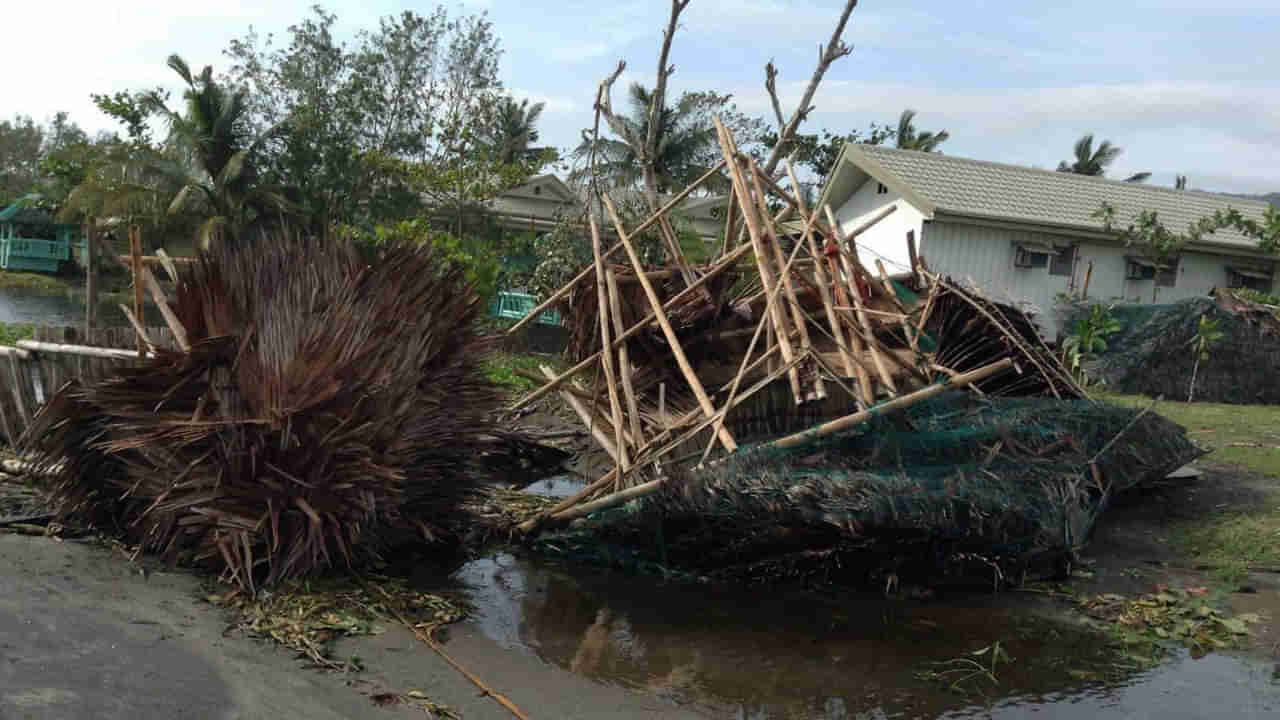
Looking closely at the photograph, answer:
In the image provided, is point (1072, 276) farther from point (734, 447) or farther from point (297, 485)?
point (297, 485)

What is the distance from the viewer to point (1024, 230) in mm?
21688

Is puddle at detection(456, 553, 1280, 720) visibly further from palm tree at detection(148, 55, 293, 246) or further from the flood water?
palm tree at detection(148, 55, 293, 246)

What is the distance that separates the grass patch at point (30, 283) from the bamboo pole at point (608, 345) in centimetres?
4025

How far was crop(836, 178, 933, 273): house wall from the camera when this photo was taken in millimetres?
21750

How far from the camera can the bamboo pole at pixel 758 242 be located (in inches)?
272

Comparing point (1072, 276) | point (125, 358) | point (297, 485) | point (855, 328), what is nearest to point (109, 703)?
point (297, 485)

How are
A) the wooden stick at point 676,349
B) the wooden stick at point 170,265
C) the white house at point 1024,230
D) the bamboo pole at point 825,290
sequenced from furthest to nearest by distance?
the white house at point 1024,230, the bamboo pole at point 825,290, the wooden stick at point 676,349, the wooden stick at point 170,265

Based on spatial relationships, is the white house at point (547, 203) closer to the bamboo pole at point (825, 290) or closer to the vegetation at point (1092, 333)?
the vegetation at point (1092, 333)

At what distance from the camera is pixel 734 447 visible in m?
6.45

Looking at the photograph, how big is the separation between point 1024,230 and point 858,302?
15.5 m

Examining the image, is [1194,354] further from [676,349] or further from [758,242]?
[676,349]

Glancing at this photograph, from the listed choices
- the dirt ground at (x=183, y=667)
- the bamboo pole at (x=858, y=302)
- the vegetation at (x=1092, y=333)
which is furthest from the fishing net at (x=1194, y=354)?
the dirt ground at (x=183, y=667)

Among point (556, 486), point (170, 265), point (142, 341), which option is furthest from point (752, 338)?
point (142, 341)

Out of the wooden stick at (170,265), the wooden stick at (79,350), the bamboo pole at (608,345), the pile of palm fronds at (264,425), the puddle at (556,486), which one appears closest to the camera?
the pile of palm fronds at (264,425)
